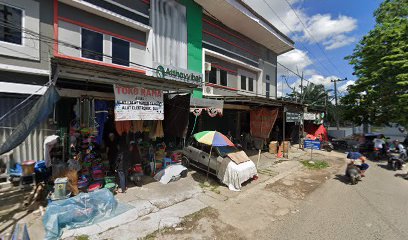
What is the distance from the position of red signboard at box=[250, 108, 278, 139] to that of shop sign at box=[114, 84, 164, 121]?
886cm

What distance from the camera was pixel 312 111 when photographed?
22.5 m

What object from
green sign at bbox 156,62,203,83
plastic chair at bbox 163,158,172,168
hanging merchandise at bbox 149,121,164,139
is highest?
green sign at bbox 156,62,203,83

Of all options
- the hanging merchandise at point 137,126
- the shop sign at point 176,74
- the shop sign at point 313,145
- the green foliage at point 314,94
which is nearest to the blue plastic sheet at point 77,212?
the hanging merchandise at point 137,126

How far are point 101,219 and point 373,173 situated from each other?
1288cm

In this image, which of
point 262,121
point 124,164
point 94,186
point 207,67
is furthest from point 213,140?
point 207,67

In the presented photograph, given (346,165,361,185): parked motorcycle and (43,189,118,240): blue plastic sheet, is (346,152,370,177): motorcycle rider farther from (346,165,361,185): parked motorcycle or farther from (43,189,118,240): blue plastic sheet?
(43,189,118,240): blue plastic sheet

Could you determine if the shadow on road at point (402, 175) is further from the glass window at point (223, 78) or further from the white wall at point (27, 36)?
the white wall at point (27, 36)

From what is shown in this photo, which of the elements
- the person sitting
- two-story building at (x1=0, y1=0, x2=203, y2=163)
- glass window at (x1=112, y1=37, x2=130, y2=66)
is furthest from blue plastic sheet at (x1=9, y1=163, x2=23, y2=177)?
glass window at (x1=112, y1=37, x2=130, y2=66)

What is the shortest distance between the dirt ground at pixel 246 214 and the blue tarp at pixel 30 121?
367 cm

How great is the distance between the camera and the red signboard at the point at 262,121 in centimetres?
1510

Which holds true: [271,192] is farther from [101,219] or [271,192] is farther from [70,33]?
[70,33]

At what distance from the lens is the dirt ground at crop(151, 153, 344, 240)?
220 inches

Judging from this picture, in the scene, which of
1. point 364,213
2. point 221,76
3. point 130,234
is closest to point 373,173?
point 364,213

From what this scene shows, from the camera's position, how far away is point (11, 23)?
7.59 metres
